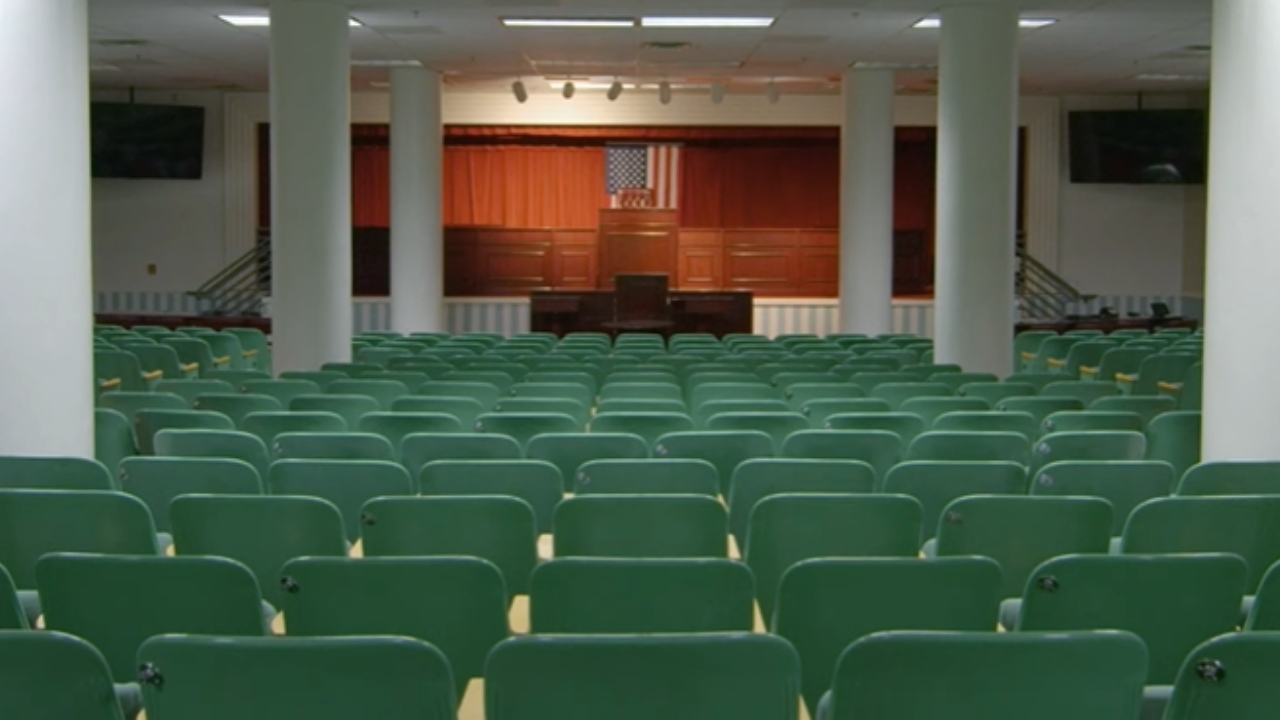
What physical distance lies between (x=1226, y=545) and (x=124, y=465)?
4211 mm

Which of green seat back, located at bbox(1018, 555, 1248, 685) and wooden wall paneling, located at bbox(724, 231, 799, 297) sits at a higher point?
Result: wooden wall paneling, located at bbox(724, 231, 799, 297)

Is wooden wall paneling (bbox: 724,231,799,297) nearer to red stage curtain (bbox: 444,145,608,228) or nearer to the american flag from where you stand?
the american flag

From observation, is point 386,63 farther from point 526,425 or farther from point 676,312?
point 526,425

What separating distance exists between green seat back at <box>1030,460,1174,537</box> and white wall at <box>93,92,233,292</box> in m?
21.9

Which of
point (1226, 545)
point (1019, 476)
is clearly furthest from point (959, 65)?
point (1226, 545)

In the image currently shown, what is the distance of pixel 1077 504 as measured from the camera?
5.21m

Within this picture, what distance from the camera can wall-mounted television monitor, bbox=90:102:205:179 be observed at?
24859mm

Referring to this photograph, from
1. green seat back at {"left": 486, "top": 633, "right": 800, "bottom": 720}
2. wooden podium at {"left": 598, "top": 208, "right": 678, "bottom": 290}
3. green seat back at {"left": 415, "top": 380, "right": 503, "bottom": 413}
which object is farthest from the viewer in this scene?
wooden podium at {"left": 598, "top": 208, "right": 678, "bottom": 290}

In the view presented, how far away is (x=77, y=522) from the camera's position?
17.1 ft

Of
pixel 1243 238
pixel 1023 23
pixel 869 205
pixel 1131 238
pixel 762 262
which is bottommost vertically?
pixel 1243 238

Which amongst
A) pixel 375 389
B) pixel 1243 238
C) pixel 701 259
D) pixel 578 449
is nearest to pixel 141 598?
pixel 578 449

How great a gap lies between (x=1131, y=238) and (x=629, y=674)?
2509 centimetres

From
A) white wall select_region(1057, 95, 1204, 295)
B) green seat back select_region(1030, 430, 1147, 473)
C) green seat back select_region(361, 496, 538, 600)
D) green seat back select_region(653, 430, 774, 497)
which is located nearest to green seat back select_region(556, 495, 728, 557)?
green seat back select_region(361, 496, 538, 600)

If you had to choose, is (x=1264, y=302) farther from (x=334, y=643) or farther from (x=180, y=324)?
(x=180, y=324)
